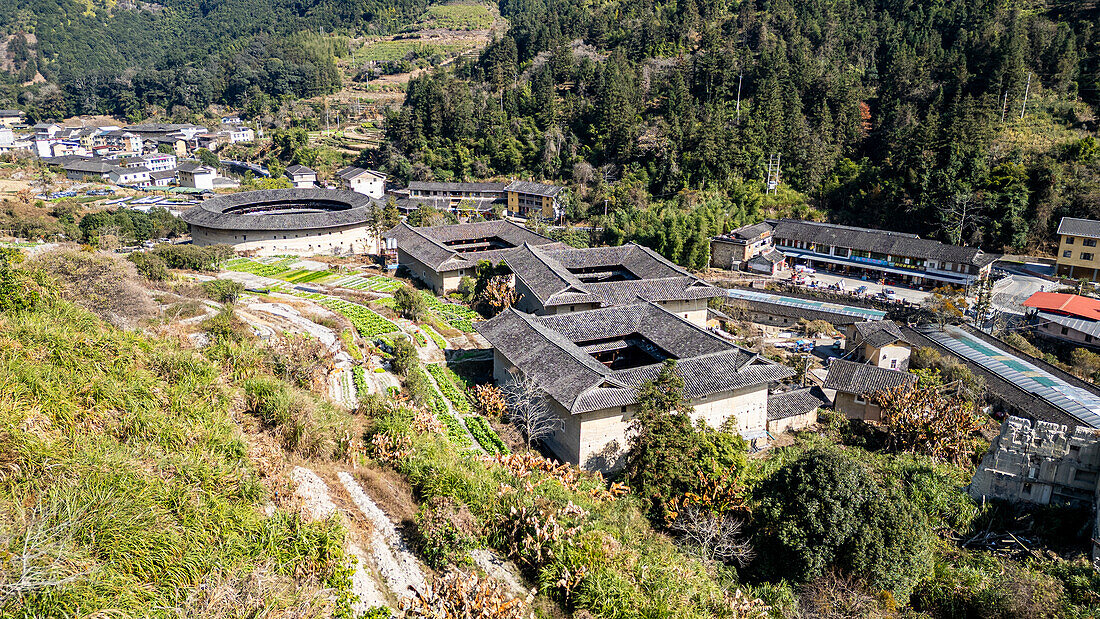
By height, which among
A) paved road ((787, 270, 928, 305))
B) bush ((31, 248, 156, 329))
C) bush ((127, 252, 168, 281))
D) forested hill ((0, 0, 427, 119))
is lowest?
paved road ((787, 270, 928, 305))

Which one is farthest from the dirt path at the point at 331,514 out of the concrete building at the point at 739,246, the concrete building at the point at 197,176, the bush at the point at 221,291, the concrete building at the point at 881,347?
the concrete building at the point at 197,176

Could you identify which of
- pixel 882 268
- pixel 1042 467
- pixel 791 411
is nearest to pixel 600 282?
pixel 791 411

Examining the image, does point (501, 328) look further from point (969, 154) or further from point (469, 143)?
point (469, 143)

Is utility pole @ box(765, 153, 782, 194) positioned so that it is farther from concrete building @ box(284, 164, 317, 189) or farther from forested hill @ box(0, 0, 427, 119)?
forested hill @ box(0, 0, 427, 119)

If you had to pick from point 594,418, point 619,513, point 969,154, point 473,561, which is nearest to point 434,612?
point 473,561

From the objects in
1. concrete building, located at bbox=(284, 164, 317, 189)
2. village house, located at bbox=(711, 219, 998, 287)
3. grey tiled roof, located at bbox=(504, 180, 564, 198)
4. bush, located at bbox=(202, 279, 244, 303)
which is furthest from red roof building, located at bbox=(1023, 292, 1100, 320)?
concrete building, located at bbox=(284, 164, 317, 189)

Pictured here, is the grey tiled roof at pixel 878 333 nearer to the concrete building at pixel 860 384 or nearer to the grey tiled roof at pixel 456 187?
the concrete building at pixel 860 384
